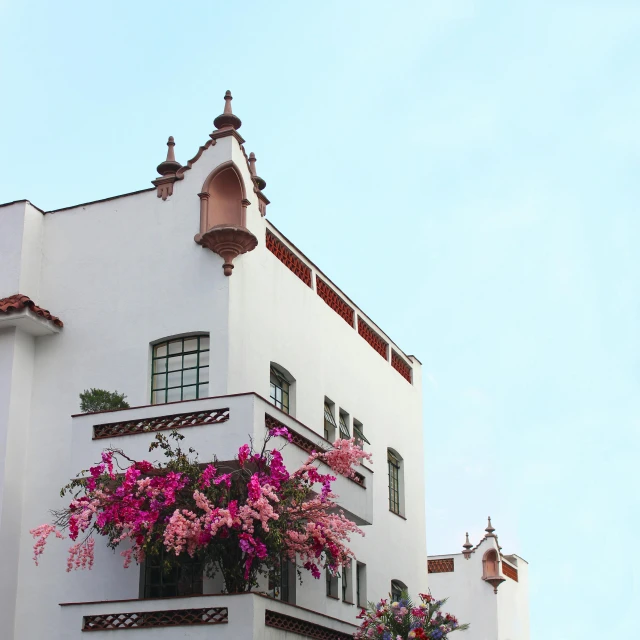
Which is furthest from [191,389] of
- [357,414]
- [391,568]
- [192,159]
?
[391,568]

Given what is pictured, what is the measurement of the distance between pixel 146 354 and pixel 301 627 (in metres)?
5.51

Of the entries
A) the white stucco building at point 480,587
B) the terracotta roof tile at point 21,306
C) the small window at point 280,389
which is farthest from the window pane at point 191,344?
the white stucco building at point 480,587

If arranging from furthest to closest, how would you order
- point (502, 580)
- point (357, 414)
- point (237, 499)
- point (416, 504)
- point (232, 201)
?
1. point (502, 580)
2. point (416, 504)
3. point (357, 414)
4. point (232, 201)
5. point (237, 499)

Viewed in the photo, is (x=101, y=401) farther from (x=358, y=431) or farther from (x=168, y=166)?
(x=358, y=431)

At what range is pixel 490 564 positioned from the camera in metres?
34.1

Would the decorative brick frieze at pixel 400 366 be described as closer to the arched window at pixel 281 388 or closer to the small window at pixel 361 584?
the small window at pixel 361 584

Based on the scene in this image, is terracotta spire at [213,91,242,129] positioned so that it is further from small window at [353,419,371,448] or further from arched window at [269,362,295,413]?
small window at [353,419,371,448]

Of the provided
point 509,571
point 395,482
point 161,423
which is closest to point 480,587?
point 509,571

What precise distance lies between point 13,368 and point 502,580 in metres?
18.4

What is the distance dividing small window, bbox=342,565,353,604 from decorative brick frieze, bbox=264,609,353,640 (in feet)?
9.89

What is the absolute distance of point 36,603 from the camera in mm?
19531

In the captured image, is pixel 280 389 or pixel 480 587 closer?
pixel 280 389

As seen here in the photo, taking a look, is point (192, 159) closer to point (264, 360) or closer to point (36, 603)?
point (264, 360)

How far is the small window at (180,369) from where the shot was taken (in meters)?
20.0
